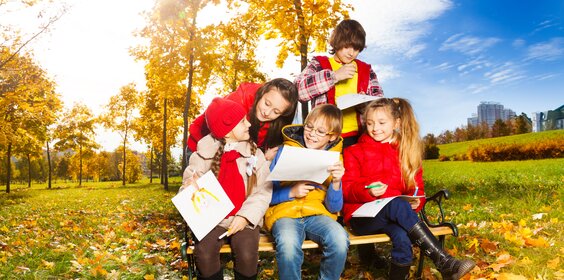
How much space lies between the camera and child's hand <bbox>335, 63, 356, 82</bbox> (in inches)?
145

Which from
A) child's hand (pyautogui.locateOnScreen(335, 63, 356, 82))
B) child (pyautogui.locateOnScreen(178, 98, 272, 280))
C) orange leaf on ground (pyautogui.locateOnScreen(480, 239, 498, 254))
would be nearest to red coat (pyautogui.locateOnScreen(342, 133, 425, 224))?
child's hand (pyautogui.locateOnScreen(335, 63, 356, 82))

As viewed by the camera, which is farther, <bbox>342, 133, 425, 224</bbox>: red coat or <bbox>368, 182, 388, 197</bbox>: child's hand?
<bbox>342, 133, 425, 224</bbox>: red coat

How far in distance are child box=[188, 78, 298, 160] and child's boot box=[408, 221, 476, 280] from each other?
124 centimetres

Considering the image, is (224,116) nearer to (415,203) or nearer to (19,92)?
(415,203)

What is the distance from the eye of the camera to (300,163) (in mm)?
2828

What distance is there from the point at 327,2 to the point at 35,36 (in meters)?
7.91

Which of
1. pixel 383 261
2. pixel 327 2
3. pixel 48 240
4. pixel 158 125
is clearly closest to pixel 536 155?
pixel 327 2

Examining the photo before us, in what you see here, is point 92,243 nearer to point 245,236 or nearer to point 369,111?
point 245,236

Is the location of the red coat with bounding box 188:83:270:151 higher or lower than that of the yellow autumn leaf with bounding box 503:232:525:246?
higher

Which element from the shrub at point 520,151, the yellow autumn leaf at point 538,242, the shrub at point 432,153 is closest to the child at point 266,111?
the yellow autumn leaf at point 538,242

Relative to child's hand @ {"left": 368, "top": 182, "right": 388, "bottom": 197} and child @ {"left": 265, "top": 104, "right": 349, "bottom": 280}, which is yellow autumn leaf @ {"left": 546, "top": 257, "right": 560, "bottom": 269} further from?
child @ {"left": 265, "top": 104, "right": 349, "bottom": 280}

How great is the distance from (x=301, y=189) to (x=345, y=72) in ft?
3.70

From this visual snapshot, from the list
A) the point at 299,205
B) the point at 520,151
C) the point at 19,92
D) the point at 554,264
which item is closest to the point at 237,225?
the point at 299,205

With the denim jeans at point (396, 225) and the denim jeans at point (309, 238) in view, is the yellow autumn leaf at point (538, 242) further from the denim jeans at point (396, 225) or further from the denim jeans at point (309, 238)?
the denim jeans at point (309, 238)
